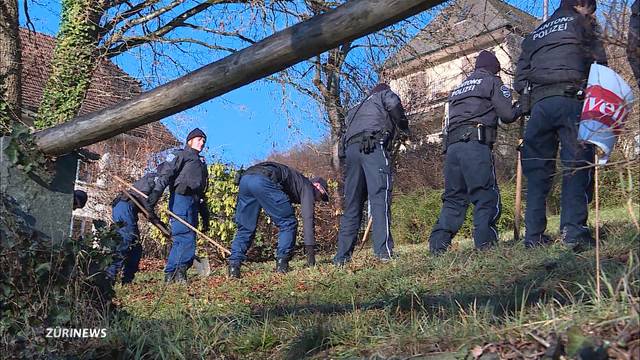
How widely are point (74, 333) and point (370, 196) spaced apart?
14.0 feet

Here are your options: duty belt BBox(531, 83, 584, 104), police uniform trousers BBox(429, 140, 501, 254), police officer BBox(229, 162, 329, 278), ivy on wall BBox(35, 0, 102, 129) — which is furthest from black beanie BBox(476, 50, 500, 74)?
ivy on wall BBox(35, 0, 102, 129)

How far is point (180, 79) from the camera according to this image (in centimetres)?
355

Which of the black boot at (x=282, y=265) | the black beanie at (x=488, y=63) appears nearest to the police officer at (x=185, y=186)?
the black boot at (x=282, y=265)

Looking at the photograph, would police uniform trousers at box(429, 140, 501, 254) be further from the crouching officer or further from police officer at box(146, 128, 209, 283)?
police officer at box(146, 128, 209, 283)

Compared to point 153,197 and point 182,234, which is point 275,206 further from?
point 153,197

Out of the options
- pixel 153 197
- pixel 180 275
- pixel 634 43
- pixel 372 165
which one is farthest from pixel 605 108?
pixel 153 197

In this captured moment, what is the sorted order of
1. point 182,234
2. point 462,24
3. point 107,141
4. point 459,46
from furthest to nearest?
point 107,141, point 462,24, point 459,46, point 182,234

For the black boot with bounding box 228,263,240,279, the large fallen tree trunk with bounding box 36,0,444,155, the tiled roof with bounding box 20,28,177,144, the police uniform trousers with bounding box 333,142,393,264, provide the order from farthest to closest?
the tiled roof with bounding box 20,28,177,144 → the black boot with bounding box 228,263,240,279 → the police uniform trousers with bounding box 333,142,393,264 → the large fallen tree trunk with bounding box 36,0,444,155

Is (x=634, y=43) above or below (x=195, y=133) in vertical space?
below

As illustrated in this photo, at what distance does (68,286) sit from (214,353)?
963 millimetres

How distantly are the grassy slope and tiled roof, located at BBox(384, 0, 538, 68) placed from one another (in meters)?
6.90

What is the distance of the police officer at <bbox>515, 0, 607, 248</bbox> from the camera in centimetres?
530

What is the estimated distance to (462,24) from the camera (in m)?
13.5

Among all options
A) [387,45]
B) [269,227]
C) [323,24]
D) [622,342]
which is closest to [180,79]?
[323,24]
